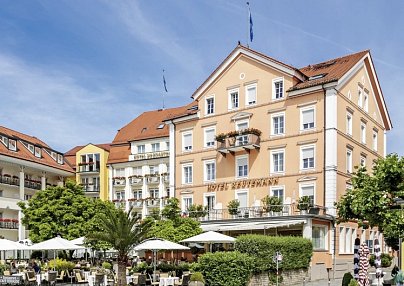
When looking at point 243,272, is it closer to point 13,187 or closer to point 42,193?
point 42,193

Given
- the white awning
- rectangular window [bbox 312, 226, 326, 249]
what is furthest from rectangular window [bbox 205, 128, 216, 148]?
rectangular window [bbox 312, 226, 326, 249]

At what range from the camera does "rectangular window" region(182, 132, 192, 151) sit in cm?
5144

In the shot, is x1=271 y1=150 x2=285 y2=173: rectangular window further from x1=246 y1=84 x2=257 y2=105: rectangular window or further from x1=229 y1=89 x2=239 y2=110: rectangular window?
x1=229 y1=89 x2=239 y2=110: rectangular window

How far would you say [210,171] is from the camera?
49.4m

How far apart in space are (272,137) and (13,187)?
3019cm

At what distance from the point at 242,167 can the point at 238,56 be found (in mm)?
9907

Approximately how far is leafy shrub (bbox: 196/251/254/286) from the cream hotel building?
11358 millimetres

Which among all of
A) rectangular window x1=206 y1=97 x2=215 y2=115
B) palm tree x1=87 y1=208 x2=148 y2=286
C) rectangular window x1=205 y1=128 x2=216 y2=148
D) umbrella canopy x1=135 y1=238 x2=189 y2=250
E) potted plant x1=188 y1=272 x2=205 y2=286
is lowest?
potted plant x1=188 y1=272 x2=205 y2=286

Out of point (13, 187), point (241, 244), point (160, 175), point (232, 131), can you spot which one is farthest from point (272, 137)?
point (13, 187)

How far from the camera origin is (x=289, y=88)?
44594mm

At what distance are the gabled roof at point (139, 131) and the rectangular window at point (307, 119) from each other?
945 inches

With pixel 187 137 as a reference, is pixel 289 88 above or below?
above

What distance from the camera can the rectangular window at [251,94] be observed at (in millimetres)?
46938

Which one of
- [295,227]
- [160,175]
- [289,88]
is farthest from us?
[160,175]
